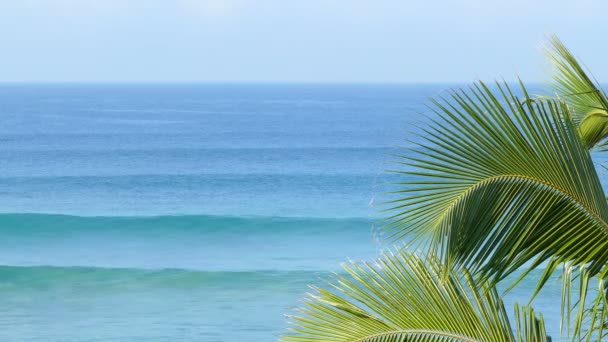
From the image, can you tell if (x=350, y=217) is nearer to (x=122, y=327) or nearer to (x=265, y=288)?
(x=265, y=288)

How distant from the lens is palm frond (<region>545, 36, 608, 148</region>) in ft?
9.54

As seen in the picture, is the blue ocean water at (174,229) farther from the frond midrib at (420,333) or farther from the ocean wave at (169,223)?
the frond midrib at (420,333)

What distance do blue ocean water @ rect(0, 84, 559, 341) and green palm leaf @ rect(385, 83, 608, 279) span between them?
220mm

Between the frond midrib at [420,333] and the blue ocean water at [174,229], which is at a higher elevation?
the blue ocean water at [174,229]

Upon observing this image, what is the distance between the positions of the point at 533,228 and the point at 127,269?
16860 mm

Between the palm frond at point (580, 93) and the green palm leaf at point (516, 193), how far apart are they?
19cm

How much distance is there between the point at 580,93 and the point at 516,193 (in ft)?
1.18

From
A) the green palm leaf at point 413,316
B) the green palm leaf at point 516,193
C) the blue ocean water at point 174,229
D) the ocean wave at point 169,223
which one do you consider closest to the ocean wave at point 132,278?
the blue ocean water at point 174,229

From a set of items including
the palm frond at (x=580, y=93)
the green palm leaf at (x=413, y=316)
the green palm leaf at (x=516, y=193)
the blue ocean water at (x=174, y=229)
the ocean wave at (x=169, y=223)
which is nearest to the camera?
the green palm leaf at (x=516, y=193)

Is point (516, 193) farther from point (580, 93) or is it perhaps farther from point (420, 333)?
point (420, 333)

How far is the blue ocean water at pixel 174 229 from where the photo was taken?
13.6m

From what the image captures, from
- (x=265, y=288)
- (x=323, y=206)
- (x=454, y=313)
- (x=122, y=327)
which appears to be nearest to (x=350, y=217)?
(x=323, y=206)

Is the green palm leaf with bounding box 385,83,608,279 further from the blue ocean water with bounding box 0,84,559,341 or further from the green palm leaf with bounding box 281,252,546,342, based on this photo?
the green palm leaf with bounding box 281,252,546,342

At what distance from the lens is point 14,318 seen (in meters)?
13.4
